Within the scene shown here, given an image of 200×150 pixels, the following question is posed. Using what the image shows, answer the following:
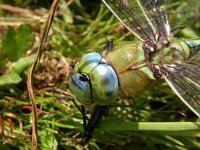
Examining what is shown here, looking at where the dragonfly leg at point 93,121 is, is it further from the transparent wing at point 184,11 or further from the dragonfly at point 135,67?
the transparent wing at point 184,11

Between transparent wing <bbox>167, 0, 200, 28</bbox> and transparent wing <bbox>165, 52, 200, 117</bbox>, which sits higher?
transparent wing <bbox>167, 0, 200, 28</bbox>

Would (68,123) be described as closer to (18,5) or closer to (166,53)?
(166,53)

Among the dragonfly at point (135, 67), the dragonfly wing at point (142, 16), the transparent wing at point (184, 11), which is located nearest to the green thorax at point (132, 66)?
the dragonfly at point (135, 67)

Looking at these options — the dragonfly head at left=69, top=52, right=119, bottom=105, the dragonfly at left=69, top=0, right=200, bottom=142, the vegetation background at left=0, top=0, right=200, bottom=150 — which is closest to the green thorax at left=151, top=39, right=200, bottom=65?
the dragonfly at left=69, top=0, right=200, bottom=142

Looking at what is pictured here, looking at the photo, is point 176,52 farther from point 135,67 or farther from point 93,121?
point 93,121

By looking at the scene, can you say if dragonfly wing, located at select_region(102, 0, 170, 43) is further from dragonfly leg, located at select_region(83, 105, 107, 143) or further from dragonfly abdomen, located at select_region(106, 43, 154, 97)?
dragonfly leg, located at select_region(83, 105, 107, 143)

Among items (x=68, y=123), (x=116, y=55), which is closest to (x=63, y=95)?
(x=68, y=123)

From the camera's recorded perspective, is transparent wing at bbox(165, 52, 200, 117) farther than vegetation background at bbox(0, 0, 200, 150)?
No
